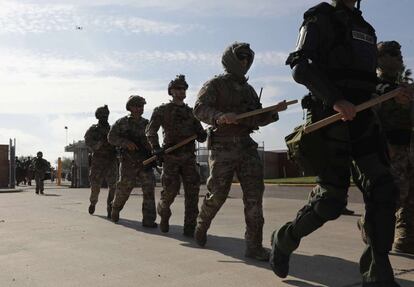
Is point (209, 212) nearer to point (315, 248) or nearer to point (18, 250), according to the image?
point (315, 248)

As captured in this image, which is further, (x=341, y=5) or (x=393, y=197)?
(x=341, y=5)

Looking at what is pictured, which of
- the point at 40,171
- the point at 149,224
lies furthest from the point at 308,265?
the point at 40,171

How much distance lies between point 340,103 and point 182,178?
12.0 feet

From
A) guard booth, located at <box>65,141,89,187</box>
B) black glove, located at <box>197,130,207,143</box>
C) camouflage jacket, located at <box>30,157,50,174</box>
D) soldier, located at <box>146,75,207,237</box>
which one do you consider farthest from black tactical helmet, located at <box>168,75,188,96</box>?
guard booth, located at <box>65,141,89,187</box>

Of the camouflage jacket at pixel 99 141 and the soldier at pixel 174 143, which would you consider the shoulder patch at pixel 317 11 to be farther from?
the camouflage jacket at pixel 99 141

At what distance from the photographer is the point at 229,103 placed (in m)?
4.99

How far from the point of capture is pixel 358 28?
135 inches

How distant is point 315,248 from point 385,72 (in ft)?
5.90

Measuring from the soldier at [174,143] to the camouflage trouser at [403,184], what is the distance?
2.38 metres

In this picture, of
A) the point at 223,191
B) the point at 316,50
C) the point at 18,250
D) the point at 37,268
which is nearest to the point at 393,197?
the point at 316,50

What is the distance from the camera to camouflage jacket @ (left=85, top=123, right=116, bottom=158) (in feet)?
32.1

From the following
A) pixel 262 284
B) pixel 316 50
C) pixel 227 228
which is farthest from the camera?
pixel 227 228

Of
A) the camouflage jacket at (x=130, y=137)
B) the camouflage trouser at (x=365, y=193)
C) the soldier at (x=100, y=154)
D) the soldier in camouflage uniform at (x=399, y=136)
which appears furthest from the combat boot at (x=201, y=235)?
the soldier at (x=100, y=154)

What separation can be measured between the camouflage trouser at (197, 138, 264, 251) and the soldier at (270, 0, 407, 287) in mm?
1301
